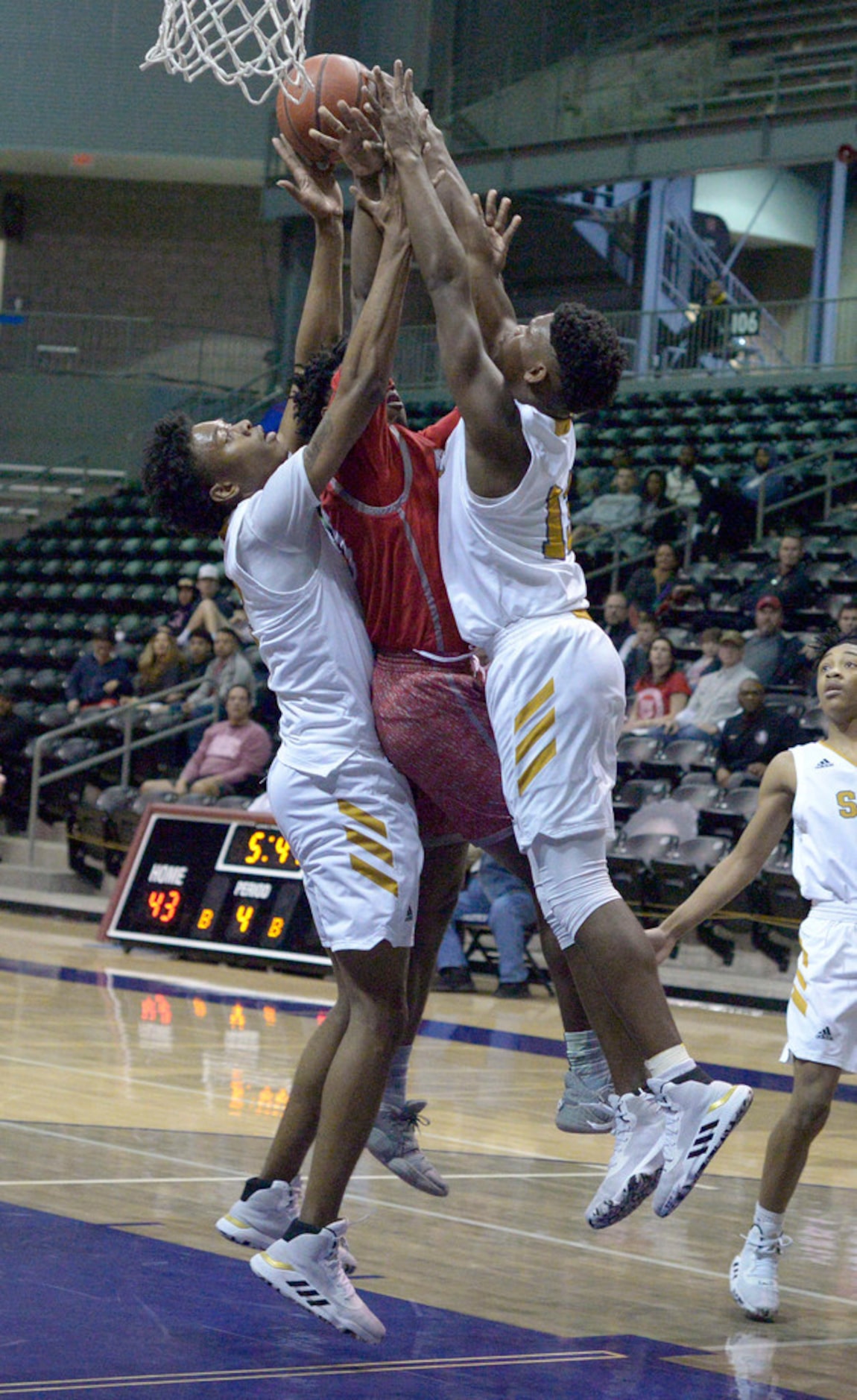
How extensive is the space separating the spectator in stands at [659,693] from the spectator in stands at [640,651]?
170 mm

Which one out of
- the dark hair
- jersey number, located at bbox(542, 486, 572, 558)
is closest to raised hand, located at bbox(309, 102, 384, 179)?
jersey number, located at bbox(542, 486, 572, 558)

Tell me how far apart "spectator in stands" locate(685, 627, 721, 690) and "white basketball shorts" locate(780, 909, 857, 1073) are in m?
7.05

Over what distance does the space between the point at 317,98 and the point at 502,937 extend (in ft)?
21.7

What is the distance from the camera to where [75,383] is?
2122 centimetres

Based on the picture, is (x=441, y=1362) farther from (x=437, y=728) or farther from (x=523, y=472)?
(x=523, y=472)

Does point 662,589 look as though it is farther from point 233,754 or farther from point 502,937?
point 502,937

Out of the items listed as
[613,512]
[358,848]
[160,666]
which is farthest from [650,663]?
[358,848]

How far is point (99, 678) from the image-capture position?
14492 millimetres

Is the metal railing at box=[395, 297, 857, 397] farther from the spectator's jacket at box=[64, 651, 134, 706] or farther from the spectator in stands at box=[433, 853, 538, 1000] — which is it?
the spectator in stands at box=[433, 853, 538, 1000]

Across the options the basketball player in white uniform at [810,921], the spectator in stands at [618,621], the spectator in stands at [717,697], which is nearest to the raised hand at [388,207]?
the basketball player in white uniform at [810,921]

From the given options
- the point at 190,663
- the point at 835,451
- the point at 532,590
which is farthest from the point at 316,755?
the point at 835,451

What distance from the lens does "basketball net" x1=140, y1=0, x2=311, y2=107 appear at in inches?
169

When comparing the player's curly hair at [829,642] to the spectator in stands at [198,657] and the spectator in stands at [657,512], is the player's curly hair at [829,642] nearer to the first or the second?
the spectator in stands at [198,657]

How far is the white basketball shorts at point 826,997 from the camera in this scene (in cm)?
419
